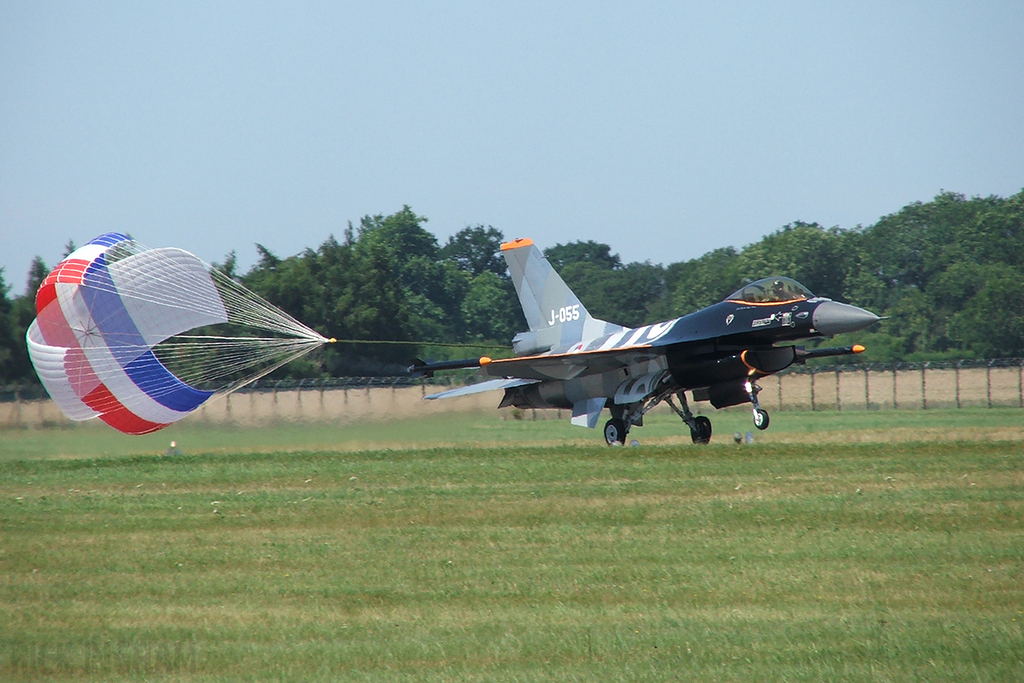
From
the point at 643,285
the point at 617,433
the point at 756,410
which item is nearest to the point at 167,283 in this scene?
the point at 617,433

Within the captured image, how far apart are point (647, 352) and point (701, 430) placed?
196 centimetres

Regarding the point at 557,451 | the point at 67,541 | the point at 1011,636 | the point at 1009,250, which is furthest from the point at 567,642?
the point at 1009,250

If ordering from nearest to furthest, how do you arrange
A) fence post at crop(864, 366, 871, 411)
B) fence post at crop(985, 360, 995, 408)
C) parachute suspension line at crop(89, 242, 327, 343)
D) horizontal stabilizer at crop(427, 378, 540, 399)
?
1. parachute suspension line at crop(89, 242, 327, 343)
2. horizontal stabilizer at crop(427, 378, 540, 399)
3. fence post at crop(985, 360, 995, 408)
4. fence post at crop(864, 366, 871, 411)

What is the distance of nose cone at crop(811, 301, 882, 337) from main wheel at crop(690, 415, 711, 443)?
3414mm

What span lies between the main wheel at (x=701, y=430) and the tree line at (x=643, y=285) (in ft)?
57.4

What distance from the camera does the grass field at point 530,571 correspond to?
7.66 metres

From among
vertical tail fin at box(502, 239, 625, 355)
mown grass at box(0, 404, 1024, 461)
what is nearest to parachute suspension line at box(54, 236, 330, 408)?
mown grass at box(0, 404, 1024, 461)

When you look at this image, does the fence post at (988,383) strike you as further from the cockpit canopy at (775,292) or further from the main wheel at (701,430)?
the cockpit canopy at (775,292)

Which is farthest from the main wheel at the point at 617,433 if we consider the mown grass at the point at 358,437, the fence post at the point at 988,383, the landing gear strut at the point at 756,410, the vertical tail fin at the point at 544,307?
the fence post at the point at 988,383

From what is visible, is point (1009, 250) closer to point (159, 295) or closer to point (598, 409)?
point (598, 409)

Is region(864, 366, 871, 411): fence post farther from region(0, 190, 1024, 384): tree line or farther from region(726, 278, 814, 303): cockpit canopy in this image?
region(726, 278, 814, 303): cockpit canopy

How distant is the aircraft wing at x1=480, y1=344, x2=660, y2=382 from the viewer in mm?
22297

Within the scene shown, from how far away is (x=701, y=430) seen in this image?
2253cm

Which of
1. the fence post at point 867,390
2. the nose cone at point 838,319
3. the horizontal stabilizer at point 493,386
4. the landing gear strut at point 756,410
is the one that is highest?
the nose cone at point 838,319
